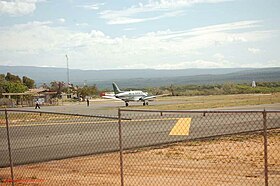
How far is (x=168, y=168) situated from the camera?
456 inches

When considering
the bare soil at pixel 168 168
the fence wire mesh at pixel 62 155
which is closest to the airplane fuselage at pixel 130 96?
the fence wire mesh at pixel 62 155

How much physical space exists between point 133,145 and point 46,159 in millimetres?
3645

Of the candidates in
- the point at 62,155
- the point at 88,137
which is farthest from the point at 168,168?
the point at 88,137

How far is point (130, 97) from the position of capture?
57.7 m

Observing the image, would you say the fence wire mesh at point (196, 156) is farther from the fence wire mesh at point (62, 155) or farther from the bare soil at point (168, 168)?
the fence wire mesh at point (62, 155)

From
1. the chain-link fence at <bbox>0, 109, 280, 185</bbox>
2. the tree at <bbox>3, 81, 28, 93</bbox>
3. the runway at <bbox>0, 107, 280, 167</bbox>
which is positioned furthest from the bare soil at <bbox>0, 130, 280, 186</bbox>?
the tree at <bbox>3, 81, 28, 93</bbox>

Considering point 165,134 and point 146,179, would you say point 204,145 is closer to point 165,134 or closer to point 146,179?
point 165,134

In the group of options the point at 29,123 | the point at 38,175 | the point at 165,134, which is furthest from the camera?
the point at 29,123

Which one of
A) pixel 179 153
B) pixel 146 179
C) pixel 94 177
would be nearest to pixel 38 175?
pixel 94 177

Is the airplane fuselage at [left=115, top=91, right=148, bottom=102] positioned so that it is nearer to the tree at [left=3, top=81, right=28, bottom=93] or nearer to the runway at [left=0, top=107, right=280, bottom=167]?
the tree at [left=3, top=81, right=28, bottom=93]

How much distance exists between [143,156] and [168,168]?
200 cm

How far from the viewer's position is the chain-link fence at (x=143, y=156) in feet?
32.6

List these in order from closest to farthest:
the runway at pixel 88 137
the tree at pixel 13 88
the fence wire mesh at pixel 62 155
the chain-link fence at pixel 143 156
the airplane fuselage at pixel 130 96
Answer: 1. the chain-link fence at pixel 143 156
2. the fence wire mesh at pixel 62 155
3. the runway at pixel 88 137
4. the airplane fuselage at pixel 130 96
5. the tree at pixel 13 88

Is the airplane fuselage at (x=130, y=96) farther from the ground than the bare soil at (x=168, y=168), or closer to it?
closer to it
